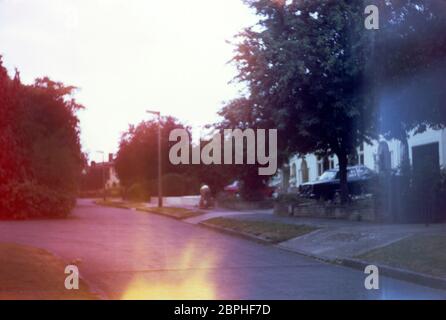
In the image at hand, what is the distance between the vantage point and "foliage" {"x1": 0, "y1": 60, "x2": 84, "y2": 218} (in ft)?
95.6

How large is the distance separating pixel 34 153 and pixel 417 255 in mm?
23211

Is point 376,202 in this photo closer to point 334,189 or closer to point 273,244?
point 273,244

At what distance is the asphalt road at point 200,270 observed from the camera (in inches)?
389

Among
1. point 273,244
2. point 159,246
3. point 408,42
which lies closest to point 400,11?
point 408,42

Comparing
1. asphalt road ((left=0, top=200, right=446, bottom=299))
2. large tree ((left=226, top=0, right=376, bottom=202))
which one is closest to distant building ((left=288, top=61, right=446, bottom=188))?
large tree ((left=226, top=0, right=376, bottom=202))

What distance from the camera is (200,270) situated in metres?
12.5

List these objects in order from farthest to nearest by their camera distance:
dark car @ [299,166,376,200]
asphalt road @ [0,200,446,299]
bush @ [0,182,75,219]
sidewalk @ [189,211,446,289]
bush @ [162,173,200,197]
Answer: bush @ [162,173,200,197], bush @ [0,182,75,219], dark car @ [299,166,376,200], sidewalk @ [189,211,446,289], asphalt road @ [0,200,446,299]

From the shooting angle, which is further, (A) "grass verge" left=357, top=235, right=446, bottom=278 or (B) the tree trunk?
(B) the tree trunk

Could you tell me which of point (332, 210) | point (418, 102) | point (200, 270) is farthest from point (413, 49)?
point (332, 210)

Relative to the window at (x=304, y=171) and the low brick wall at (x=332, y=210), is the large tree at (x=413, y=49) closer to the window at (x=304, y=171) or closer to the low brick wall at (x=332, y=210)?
the low brick wall at (x=332, y=210)

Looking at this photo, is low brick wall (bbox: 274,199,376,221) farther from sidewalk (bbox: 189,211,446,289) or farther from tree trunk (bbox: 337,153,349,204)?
sidewalk (bbox: 189,211,446,289)

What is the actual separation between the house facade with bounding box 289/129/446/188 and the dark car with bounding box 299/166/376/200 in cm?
68

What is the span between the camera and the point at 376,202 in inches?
802

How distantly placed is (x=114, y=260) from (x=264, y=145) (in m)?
14.2
